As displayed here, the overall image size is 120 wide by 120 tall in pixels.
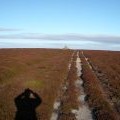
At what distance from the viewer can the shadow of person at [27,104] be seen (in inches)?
498

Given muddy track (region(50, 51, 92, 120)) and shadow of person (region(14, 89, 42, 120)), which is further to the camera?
muddy track (region(50, 51, 92, 120))

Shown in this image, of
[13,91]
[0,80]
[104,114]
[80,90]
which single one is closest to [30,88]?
[13,91]

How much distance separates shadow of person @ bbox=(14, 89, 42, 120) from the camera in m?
12.6

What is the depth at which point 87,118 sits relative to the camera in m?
12.6

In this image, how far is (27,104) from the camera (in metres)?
14.9

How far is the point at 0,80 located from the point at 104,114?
45.4 ft

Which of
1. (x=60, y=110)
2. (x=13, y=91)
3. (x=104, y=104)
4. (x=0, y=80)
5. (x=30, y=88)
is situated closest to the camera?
(x=60, y=110)

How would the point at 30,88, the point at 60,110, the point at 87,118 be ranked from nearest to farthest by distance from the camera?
the point at 87,118 < the point at 60,110 < the point at 30,88

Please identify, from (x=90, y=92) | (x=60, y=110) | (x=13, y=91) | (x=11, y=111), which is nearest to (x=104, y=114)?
(x=60, y=110)

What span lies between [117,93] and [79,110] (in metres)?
5.77

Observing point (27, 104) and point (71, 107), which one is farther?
point (27, 104)

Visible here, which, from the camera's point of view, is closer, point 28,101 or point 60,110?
point 60,110

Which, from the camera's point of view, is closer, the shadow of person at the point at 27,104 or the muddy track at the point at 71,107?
the shadow of person at the point at 27,104

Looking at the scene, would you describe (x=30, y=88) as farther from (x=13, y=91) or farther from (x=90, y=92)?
(x=90, y=92)
